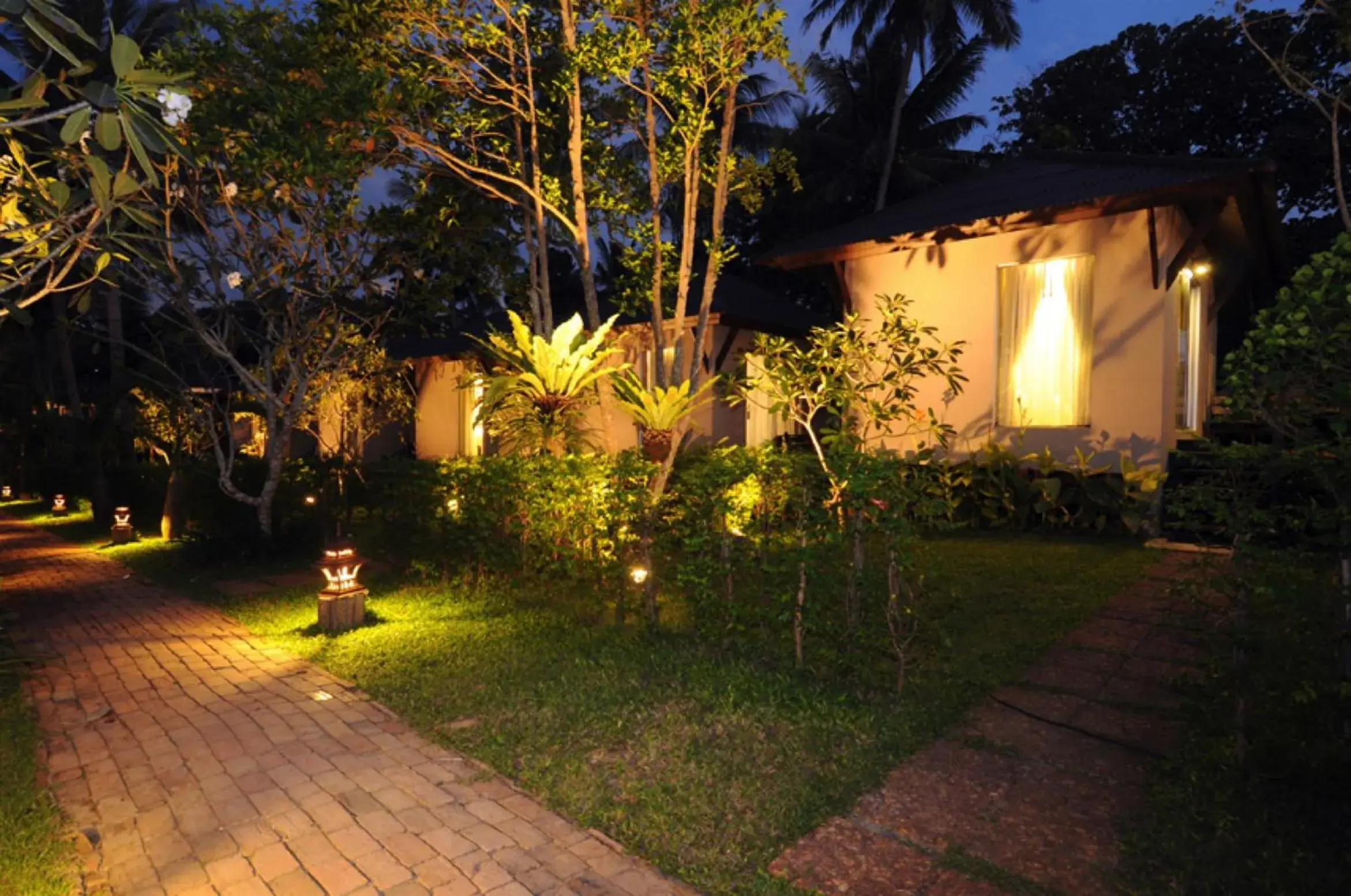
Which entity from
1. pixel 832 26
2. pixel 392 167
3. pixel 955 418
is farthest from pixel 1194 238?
pixel 832 26

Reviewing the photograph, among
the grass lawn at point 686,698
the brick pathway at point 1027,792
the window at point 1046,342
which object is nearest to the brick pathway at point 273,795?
the grass lawn at point 686,698

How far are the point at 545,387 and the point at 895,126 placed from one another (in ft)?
50.5

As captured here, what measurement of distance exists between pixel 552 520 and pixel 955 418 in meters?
5.29

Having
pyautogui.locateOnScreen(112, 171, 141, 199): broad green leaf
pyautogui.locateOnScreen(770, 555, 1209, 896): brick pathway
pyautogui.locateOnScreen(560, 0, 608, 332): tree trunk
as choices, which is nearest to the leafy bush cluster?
pyautogui.locateOnScreen(770, 555, 1209, 896): brick pathway

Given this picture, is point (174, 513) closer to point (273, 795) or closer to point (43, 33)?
point (273, 795)

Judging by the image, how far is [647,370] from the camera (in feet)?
42.0

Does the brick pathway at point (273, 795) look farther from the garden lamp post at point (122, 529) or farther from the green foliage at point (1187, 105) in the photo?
the green foliage at point (1187, 105)

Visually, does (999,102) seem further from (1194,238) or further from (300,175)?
(300,175)

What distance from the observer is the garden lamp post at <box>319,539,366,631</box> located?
6.15 metres

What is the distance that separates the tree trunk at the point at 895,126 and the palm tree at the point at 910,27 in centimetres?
1

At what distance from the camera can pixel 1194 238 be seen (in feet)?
24.5

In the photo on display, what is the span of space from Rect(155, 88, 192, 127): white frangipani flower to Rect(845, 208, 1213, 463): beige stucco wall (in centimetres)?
772

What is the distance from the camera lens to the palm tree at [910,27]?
1864 centimetres

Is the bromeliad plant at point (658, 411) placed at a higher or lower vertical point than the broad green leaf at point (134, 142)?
lower
